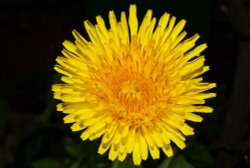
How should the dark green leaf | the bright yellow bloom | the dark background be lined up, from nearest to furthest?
the bright yellow bloom < the dark background < the dark green leaf

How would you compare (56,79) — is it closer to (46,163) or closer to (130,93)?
(46,163)

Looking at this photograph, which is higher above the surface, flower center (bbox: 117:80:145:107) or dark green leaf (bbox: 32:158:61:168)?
flower center (bbox: 117:80:145:107)

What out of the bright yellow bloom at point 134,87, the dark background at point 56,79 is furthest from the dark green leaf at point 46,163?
the bright yellow bloom at point 134,87

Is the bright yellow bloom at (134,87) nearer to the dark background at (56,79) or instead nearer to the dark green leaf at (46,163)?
the dark background at (56,79)

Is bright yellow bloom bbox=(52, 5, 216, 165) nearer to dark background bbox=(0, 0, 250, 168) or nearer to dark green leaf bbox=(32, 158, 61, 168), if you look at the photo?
dark background bbox=(0, 0, 250, 168)

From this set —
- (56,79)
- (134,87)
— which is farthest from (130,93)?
(56,79)

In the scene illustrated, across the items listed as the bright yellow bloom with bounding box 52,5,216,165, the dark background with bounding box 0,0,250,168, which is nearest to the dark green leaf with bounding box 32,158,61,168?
the dark background with bounding box 0,0,250,168
